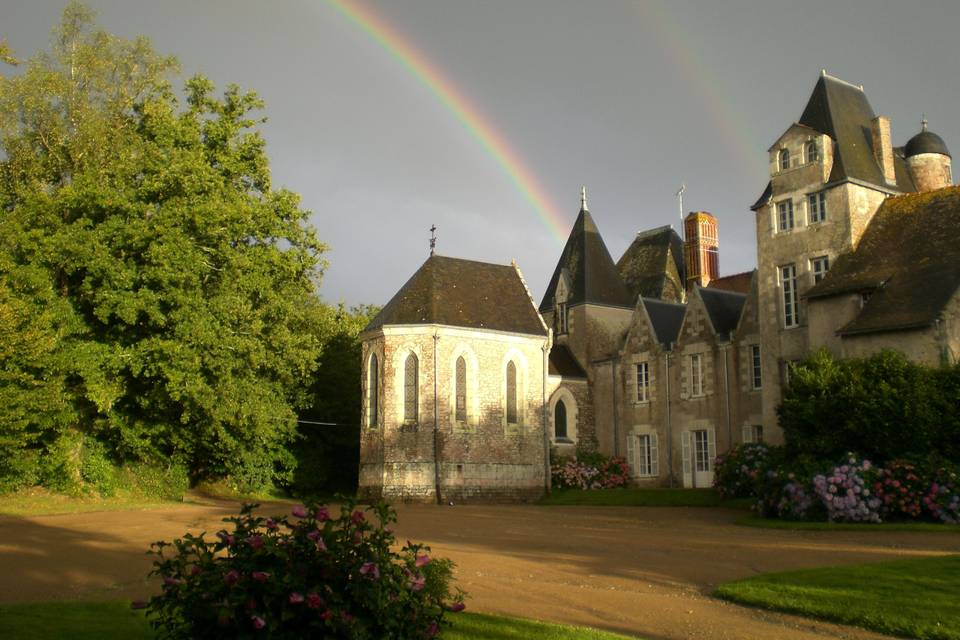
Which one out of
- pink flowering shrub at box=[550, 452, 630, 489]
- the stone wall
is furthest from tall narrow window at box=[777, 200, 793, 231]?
pink flowering shrub at box=[550, 452, 630, 489]

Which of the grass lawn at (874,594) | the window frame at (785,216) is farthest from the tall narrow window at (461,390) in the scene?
the grass lawn at (874,594)

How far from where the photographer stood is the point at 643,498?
33.2m

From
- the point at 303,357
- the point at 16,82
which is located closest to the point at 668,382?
the point at 303,357

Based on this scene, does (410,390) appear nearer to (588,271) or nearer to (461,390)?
(461,390)

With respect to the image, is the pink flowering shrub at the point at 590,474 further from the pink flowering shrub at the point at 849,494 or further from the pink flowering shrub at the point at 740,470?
the pink flowering shrub at the point at 849,494

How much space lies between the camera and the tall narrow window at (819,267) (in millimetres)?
31375

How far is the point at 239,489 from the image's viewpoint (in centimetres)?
4031

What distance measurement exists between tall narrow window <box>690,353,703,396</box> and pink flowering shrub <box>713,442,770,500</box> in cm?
757

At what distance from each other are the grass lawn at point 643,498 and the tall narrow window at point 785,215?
9.92 metres

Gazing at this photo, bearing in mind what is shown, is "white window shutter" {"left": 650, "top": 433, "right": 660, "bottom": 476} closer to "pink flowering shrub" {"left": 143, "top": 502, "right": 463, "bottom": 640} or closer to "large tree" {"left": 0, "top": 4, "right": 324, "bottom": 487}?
"large tree" {"left": 0, "top": 4, "right": 324, "bottom": 487}

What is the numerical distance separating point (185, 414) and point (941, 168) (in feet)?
95.1

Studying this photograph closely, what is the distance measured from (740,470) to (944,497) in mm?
8352

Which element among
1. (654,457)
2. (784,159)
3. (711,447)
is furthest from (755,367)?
(784,159)

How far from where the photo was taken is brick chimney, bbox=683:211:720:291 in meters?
56.2
